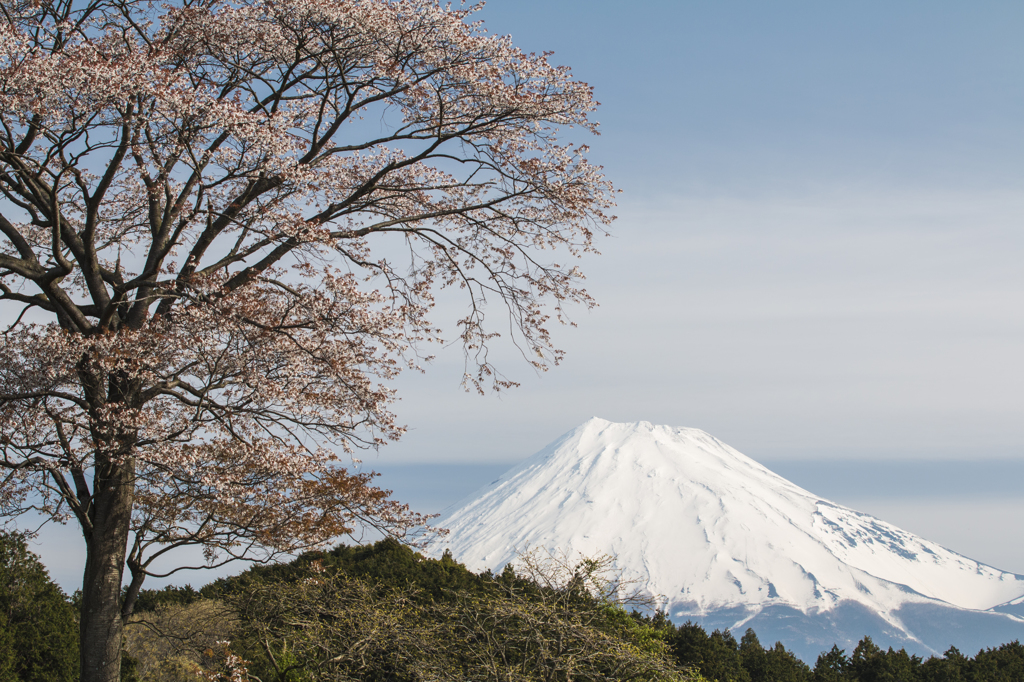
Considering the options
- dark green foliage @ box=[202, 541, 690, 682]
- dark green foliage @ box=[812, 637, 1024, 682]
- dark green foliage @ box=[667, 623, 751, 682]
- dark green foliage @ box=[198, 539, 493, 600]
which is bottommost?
dark green foliage @ box=[812, 637, 1024, 682]

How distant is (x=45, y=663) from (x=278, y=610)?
10.6ft

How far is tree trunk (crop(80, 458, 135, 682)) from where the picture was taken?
7.72 metres

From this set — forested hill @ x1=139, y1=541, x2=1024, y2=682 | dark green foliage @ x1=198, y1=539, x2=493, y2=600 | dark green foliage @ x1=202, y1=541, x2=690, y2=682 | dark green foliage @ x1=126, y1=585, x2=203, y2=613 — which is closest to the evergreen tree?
forested hill @ x1=139, y1=541, x2=1024, y2=682

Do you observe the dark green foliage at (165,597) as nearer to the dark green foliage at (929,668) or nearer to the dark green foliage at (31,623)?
the dark green foliage at (31,623)

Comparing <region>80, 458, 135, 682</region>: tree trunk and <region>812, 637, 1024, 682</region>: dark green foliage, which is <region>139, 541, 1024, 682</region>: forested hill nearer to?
<region>812, 637, 1024, 682</region>: dark green foliage

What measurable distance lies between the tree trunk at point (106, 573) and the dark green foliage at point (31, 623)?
137 inches

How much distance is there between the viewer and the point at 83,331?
26.7 feet

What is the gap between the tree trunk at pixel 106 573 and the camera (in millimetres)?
7719

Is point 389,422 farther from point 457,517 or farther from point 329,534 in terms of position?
point 457,517

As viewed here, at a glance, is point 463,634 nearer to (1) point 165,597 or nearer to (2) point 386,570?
(2) point 386,570

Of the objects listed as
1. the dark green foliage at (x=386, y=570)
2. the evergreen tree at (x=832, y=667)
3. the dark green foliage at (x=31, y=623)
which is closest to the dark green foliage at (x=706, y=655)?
the evergreen tree at (x=832, y=667)

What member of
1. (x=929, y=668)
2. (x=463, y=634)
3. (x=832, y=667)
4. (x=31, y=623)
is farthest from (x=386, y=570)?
(x=929, y=668)

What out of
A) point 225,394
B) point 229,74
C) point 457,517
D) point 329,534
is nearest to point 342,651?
point 329,534

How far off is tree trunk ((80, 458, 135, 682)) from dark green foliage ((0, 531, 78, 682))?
347 cm
